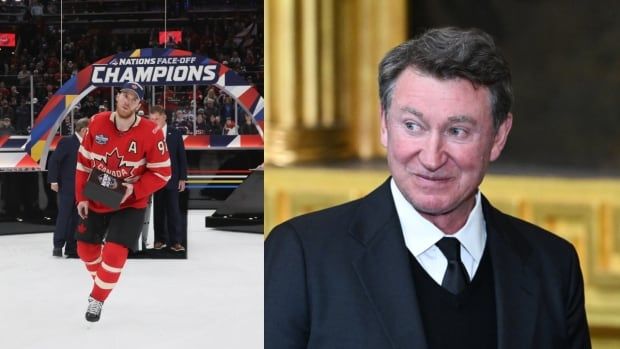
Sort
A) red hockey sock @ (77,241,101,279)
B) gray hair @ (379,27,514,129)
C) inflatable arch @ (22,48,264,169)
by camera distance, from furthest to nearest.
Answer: inflatable arch @ (22,48,264,169) < red hockey sock @ (77,241,101,279) < gray hair @ (379,27,514,129)

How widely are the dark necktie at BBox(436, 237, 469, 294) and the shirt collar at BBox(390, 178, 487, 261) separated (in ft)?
0.03

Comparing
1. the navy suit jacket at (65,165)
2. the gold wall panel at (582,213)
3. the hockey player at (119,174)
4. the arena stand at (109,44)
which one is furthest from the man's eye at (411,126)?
the arena stand at (109,44)

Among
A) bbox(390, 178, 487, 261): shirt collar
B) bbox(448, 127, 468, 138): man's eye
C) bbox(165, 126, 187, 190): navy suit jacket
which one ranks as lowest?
bbox(165, 126, 187, 190): navy suit jacket

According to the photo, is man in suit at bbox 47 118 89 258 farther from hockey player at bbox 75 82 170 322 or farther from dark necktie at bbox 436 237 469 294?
dark necktie at bbox 436 237 469 294

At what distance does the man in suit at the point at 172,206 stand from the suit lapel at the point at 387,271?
580 cm

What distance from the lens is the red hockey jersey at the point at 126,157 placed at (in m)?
4.80

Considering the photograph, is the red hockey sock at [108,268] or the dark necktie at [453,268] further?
the red hockey sock at [108,268]

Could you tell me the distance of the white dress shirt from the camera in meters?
1.22

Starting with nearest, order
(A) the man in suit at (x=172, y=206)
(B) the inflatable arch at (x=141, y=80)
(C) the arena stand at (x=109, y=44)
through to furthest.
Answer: (A) the man in suit at (x=172, y=206)
(B) the inflatable arch at (x=141, y=80)
(C) the arena stand at (x=109, y=44)

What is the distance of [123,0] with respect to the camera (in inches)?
704

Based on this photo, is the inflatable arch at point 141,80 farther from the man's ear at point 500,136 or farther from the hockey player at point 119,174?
the man's ear at point 500,136

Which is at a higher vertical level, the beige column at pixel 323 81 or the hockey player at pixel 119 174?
the beige column at pixel 323 81

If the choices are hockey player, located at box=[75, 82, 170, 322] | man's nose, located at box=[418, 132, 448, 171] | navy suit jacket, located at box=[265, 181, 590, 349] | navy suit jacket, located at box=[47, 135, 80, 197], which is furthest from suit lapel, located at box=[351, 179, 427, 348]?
navy suit jacket, located at box=[47, 135, 80, 197]

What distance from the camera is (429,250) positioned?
1.23 m
